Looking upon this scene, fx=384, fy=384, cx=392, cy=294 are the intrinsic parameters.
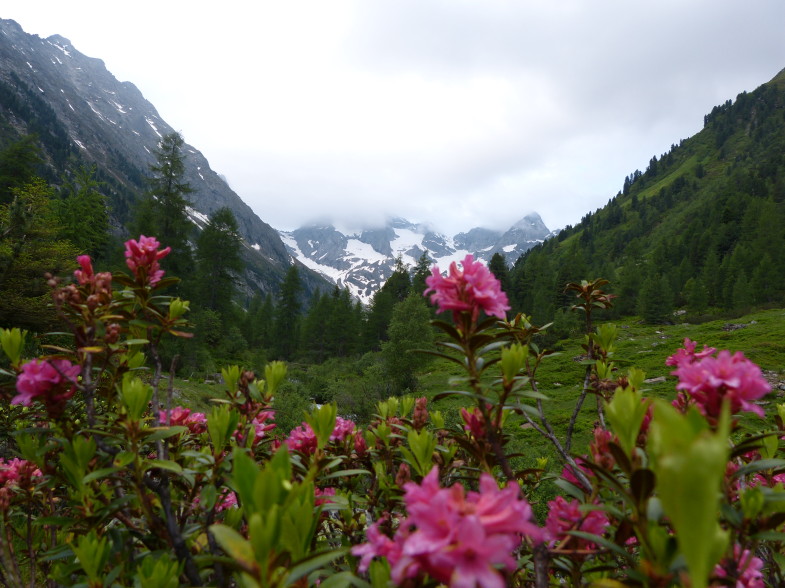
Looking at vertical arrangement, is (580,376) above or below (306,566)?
below

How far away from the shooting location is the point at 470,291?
141 cm

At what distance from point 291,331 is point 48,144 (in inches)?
2935

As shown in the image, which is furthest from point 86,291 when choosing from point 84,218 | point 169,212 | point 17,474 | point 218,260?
point 84,218

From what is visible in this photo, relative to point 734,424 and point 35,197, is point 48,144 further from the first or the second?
point 734,424

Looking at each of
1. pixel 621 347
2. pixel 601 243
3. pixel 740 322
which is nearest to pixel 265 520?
pixel 621 347

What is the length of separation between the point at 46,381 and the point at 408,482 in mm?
1490

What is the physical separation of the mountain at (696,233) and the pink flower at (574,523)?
67.2 feet

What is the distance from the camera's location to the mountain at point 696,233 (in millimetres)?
46656

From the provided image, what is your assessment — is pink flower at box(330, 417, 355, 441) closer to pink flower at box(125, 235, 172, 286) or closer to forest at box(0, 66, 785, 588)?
forest at box(0, 66, 785, 588)

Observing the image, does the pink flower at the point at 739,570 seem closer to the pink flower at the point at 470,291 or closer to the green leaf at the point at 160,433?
the pink flower at the point at 470,291

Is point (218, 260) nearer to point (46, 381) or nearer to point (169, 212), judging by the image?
point (169, 212)

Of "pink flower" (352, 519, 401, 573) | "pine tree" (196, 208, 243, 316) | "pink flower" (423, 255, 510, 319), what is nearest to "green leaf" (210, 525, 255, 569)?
"pink flower" (352, 519, 401, 573)

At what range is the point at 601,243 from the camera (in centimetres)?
9088

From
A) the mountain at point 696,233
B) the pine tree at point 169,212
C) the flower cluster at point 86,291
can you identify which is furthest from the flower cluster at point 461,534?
the pine tree at point 169,212
